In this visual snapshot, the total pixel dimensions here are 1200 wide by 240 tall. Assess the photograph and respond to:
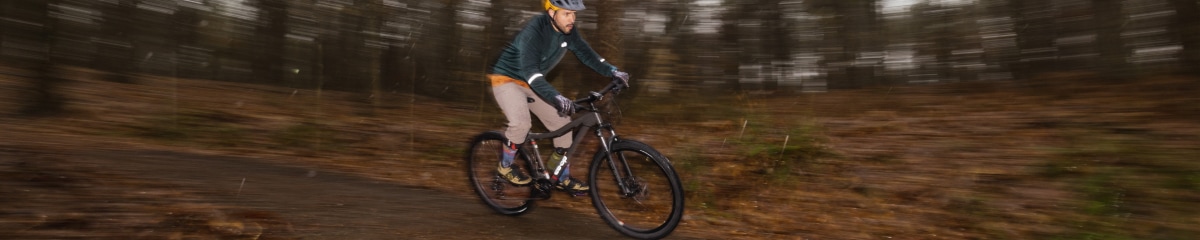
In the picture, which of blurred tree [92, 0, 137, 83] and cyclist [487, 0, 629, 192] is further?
blurred tree [92, 0, 137, 83]

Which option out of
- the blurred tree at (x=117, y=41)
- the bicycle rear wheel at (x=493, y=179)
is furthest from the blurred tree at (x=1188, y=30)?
the blurred tree at (x=117, y=41)

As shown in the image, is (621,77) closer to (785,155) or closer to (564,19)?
(564,19)

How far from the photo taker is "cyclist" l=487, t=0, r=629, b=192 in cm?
491

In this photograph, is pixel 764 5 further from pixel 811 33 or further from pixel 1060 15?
pixel 1060 15

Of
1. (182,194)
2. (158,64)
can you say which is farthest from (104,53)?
(182,194)

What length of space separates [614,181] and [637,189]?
0.62ft

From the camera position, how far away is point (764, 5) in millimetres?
10961

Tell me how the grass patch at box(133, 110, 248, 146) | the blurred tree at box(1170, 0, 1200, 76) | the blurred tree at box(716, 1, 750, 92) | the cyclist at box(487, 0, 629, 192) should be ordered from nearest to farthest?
the cyclist at box(487, 0, 629, 192)
the blurred tree at box(1170, 0, 1200, 76)
the grass patch at box(133, 110, 248, 146)
the blurred tree at box(716, 1, 750, 92)

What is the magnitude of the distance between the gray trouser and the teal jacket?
12 cm

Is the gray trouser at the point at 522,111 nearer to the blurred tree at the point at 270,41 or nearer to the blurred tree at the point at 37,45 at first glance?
the blurred tree at the point at 37,45

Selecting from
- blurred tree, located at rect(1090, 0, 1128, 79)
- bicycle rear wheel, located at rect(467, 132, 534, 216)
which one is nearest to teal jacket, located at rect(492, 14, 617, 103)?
bicycle rear wheel, located at rect(467, 132, 534, 216)

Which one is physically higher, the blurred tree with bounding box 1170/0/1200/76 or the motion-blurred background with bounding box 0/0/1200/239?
the blurred tree with bounding box 1170/0/1200/76

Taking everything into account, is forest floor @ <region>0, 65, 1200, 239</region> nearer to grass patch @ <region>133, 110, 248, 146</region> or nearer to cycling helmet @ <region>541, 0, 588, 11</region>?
grass patch @ <region>133, 110, 248, 146</region>

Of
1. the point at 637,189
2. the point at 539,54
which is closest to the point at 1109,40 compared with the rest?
the point at 637,189
